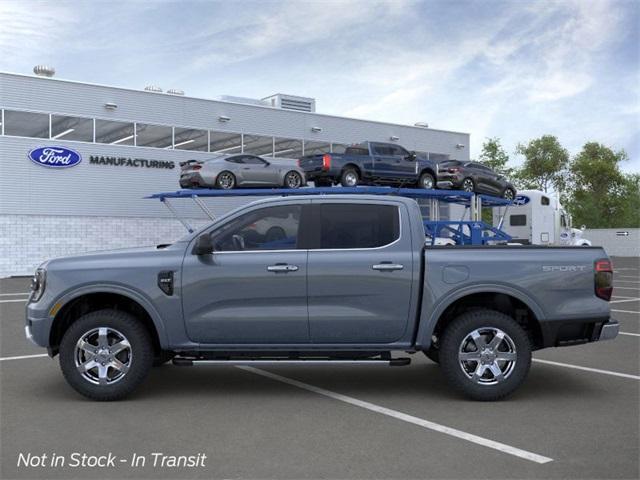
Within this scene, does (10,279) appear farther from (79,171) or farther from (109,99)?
(109,99)

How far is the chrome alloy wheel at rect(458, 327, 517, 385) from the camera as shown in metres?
6.12

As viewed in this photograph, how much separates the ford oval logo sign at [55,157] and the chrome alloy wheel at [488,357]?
81.1ft

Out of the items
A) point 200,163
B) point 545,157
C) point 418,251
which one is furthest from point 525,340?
point 545,157

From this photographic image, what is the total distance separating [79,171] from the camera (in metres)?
28.1

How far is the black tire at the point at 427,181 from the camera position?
22.5 metres

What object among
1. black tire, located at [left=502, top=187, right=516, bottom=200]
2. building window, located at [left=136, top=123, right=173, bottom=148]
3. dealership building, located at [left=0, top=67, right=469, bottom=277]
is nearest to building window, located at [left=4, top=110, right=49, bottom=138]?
dealership building, located at [left=0, top=67, right=469, bottom=277]

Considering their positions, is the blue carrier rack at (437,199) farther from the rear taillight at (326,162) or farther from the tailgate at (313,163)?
the rear taillight at (326,162)

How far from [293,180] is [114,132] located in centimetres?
1020

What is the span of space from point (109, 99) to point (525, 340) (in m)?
25.9

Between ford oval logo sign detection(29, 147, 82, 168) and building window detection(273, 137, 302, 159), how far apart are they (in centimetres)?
962

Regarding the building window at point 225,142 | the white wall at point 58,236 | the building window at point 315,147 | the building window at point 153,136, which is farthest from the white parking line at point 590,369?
the building window at point 315,147

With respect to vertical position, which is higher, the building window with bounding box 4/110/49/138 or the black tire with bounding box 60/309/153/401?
the building window with bounding box 4/110/49/138

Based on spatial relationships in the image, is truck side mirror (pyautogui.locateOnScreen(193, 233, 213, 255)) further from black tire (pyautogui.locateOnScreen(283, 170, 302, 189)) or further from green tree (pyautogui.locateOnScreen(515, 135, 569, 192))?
green tree (pyautogui.locateOnScreen(515, 135, 569, 192))

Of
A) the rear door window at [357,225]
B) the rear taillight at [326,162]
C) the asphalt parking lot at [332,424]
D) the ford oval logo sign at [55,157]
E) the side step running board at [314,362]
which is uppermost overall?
the ford oval logo sign at [55,157]
